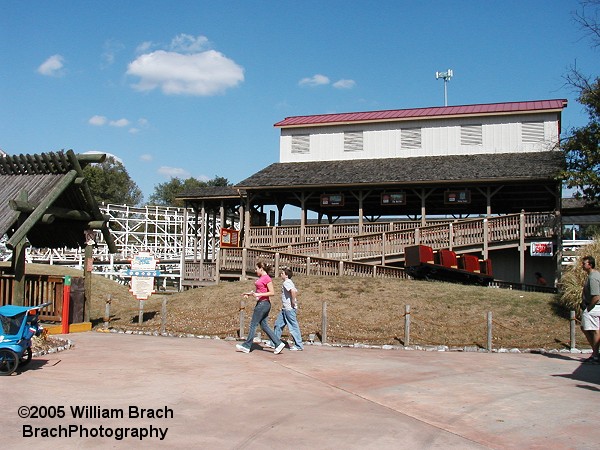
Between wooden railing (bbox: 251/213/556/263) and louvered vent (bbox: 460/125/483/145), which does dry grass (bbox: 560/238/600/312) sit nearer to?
wooden railing (bbox: 251/213/556/263)

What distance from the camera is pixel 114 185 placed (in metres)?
91.9

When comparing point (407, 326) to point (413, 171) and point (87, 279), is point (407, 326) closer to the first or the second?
point (87, 279)

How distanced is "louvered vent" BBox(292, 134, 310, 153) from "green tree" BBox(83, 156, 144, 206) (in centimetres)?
5307

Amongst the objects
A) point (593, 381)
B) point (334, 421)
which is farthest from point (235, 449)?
point (593, 381)

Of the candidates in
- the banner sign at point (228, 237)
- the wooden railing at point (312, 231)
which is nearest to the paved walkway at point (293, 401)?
the wooden railing at point (312, 231)

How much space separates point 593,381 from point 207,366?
21.2ft

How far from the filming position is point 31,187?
14430mm

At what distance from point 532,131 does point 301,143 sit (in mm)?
12528

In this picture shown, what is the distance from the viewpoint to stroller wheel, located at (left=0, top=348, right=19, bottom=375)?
30.5 feet

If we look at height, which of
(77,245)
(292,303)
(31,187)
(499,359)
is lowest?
(499,359)

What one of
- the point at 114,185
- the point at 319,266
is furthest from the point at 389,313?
the point at 114,185

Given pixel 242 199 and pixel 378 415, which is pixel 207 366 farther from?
pixel 242 199

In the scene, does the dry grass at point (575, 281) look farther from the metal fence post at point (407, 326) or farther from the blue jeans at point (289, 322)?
the blue jeans at point (289, 322)

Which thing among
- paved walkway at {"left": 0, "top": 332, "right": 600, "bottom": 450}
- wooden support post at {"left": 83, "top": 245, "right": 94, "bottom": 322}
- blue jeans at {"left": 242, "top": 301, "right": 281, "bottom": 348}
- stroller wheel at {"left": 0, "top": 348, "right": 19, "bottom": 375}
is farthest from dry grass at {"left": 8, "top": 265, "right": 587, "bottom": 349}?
stroller wheel at {"left": 0, "top": 348, "right": 19, "bottom": 375}
